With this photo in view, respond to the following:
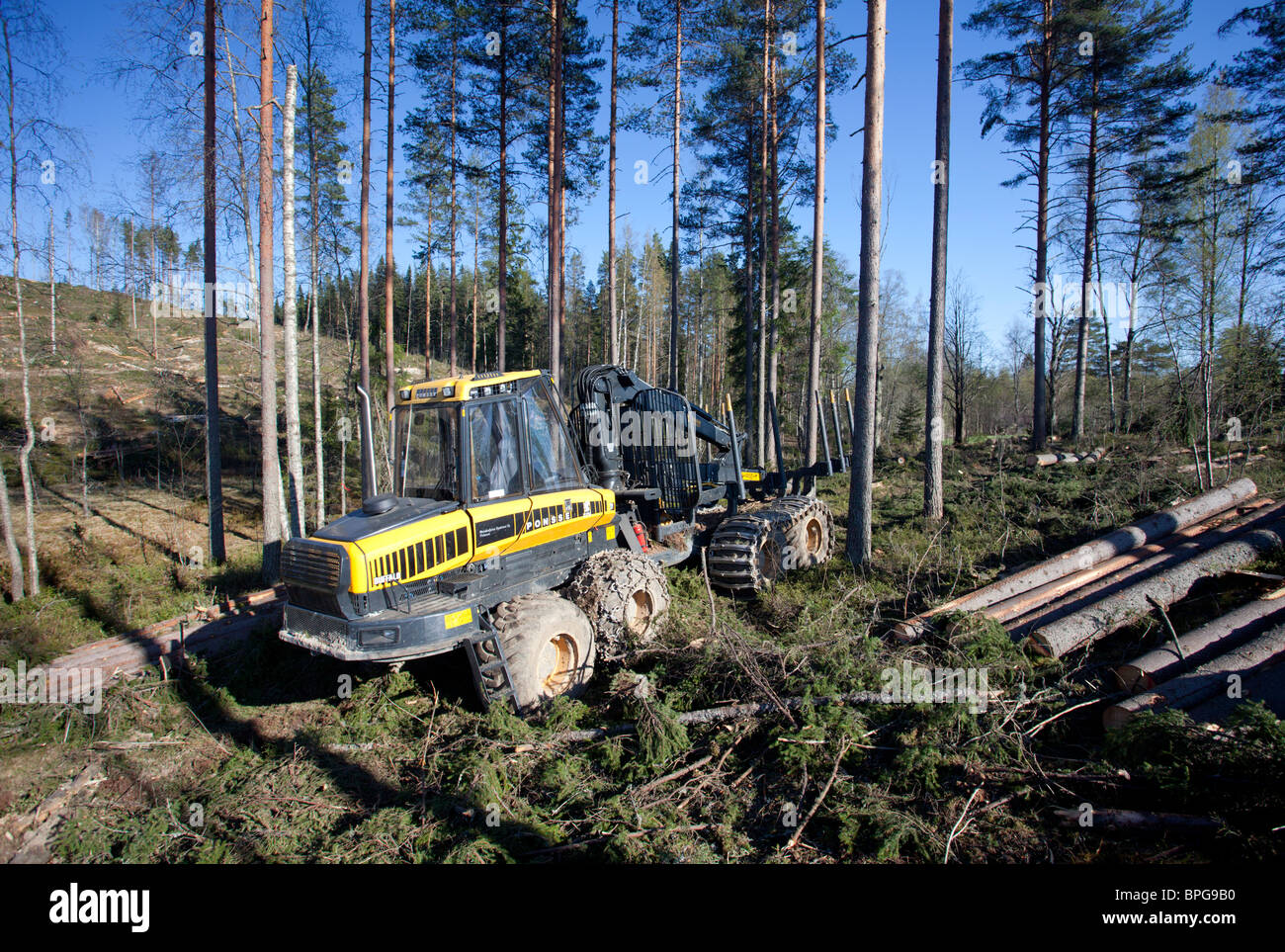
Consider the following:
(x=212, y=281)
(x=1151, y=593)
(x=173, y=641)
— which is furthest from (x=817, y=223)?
(x=173, y=641)

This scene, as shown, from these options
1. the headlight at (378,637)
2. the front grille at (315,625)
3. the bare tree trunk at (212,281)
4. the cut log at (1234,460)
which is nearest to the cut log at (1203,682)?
the headlight at (378,637)

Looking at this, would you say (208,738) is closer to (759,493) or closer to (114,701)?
(114,701)

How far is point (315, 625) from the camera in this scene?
5227mm

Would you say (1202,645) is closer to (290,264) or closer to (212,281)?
(290,264)

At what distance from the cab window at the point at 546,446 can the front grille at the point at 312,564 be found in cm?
189

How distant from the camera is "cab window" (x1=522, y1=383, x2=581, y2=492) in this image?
20.4ft

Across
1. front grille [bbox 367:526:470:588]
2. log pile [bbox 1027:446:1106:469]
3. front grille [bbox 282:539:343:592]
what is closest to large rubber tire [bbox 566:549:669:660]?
front grille [bbox 367:526:470:588]

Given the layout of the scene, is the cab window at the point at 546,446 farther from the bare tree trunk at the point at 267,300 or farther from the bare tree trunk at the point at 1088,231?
the bare tree trunk at the point at 1088,231

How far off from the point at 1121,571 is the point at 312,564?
8453mm

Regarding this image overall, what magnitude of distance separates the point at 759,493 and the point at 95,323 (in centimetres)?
4544

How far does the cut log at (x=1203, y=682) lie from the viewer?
4531 mm

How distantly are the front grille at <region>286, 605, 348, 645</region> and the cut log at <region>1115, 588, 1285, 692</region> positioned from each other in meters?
6.14

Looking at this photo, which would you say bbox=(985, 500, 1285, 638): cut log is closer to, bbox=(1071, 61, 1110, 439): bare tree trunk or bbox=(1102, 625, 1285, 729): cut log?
bbox=(1102, 625, 1285, 729): cut log
